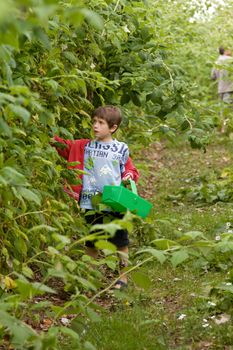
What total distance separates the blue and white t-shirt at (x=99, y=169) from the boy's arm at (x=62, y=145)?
14cm

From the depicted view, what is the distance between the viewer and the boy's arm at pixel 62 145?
18.1 feet

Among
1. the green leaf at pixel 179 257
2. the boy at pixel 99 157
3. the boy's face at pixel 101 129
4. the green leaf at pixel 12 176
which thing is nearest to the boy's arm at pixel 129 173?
the boy at pixel 99 157

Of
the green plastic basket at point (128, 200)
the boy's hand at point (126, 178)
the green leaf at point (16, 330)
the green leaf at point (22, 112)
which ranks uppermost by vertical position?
the green leaf at point (22, 112)

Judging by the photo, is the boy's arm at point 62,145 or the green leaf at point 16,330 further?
the boy's arm at point 62,145

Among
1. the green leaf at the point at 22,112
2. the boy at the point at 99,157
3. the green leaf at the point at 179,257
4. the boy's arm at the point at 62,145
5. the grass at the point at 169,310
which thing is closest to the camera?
the green leaf at the point at 22,112

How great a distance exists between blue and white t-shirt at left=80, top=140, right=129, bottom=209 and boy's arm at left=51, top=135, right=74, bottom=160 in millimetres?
136

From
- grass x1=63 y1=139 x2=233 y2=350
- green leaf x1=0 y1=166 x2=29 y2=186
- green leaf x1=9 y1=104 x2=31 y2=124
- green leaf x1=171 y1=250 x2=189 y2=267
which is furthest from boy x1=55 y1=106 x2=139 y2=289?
green leaf x1=9 y1=104 x2=31 y2=124

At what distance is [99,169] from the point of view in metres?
5.71

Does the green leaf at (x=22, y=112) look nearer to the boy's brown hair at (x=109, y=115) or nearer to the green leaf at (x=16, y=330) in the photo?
the green leaf at (x=16, y=330)

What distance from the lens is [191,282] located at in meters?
5.85

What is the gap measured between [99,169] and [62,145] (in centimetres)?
37

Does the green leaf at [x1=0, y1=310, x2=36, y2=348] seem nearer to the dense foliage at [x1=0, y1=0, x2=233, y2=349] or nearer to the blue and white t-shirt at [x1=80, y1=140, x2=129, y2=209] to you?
the dense foliage at [x1=0, y1=0, x2=233, y2=349]

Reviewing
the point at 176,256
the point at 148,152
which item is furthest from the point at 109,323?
the point at 148,152

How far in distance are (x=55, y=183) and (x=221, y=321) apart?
1348 mm
